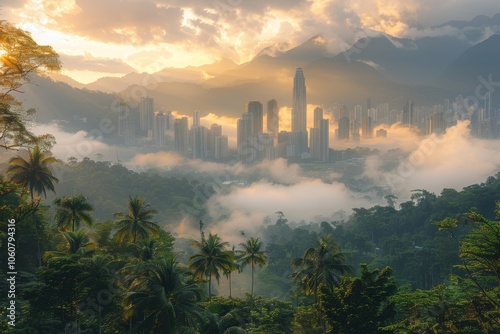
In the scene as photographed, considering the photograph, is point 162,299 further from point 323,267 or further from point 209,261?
point 209,261

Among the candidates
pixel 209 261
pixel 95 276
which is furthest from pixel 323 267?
pixel 95 276

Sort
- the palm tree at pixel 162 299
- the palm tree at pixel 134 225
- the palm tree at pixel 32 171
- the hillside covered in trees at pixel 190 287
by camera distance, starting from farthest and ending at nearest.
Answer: the palm tree at pixel 134 225
the palm tree at pixel 32 171
the palm tree at pixel 162 299
the hillside covered in trees at pixel 190 287

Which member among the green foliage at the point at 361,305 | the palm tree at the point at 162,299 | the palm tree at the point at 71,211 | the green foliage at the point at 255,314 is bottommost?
the green foliage at the point at 255,314

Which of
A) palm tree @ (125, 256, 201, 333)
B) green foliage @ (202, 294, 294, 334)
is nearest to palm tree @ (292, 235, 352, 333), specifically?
green foliage @ (202, 294, 294, 334)

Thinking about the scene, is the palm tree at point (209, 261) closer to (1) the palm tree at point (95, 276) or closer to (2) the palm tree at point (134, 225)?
(2) the palm tree at point (134, 225)

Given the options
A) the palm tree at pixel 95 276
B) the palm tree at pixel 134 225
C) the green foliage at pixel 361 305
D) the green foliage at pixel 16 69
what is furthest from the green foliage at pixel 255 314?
the green foliage at pixel 16 69

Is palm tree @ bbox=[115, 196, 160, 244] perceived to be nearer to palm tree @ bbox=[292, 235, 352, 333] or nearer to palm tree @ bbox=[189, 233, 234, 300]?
palm tree @ bbox=[189, 233, 234, 300]

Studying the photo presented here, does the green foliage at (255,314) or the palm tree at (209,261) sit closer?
the green foliage at (255,314)

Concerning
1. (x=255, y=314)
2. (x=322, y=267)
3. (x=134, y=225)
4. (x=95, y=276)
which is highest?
(x=134, y=225)
